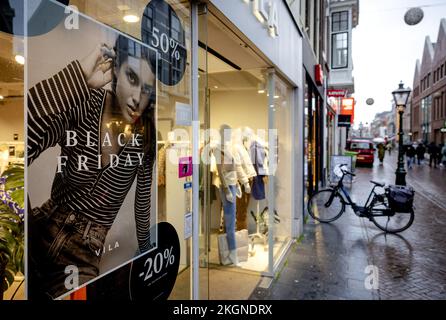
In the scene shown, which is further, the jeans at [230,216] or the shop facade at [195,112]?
the jeans at [230,216]

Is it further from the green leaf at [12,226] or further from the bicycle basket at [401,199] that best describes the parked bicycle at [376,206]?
the green leaf at [12,226]

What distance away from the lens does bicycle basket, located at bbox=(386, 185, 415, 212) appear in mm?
6559

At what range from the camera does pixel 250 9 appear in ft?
11.5

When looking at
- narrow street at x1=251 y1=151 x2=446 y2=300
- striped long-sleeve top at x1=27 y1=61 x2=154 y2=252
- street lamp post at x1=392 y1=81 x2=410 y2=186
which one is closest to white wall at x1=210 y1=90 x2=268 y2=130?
narrow street at x1=251 y1=151 x2=446 y2=300

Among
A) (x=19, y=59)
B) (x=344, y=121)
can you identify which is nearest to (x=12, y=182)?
(x=19, y=59)

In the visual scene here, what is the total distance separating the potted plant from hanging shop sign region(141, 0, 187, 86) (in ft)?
3.35

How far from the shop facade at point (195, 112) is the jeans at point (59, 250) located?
0.18 ft

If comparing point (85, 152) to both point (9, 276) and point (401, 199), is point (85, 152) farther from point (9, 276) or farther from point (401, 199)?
point (401, 199)

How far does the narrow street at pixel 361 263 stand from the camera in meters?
4.12

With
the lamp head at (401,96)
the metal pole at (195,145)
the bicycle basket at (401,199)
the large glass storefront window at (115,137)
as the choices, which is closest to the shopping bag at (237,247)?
the metal pole at (195,145)

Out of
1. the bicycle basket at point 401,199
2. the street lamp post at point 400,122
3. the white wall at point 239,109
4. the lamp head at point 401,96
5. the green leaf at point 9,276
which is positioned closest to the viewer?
the green leaf at point 9,276

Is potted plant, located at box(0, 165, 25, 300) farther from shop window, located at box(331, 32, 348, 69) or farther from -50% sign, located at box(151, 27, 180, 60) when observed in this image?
shop window, located at box(331, 32, 348, 69)
